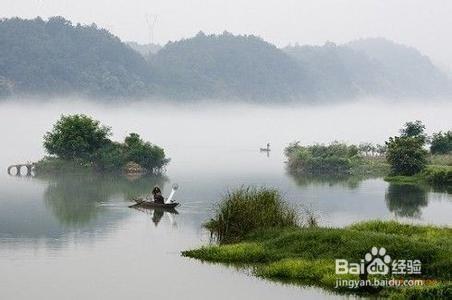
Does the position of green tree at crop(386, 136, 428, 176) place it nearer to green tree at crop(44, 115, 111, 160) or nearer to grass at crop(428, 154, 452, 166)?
grass at crop(428, 154, 452, 166)

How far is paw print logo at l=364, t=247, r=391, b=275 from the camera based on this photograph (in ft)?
76.3

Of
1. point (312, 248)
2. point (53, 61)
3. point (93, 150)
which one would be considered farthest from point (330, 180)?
point (53, 61)

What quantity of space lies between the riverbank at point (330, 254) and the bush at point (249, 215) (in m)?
0.78

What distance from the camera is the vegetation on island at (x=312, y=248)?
890 inches

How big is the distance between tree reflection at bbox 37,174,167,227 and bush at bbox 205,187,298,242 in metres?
12.4

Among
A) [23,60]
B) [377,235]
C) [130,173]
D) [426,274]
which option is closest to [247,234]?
[377,235]

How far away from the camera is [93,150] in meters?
79.3

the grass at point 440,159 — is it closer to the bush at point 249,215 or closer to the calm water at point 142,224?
the calm water at point 142,224

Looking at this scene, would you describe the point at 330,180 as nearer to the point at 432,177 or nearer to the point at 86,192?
the point at 432,177

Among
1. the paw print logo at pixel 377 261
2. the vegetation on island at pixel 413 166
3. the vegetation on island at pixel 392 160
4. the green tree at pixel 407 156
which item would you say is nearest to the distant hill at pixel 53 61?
the vegetation on island at pixel 392 160

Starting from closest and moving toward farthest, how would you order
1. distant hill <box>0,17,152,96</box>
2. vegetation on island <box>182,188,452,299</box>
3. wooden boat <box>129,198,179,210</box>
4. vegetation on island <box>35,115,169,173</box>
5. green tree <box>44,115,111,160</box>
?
vegetation on island <box>182,188,452,299</box>
wooden boat <box>129,198,179,210</box>
green tree <box>44,115,111,160</box>
vegetation on island <box>35,115,169,173</box>
distant hill <box>0,17,152,96</box>

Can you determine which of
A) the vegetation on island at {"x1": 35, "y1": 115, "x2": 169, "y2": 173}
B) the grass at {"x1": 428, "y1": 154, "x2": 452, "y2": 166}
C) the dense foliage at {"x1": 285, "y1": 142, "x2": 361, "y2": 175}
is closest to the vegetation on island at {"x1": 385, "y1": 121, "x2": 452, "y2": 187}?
the grass at {"x1": 428, "y1": 154, "x2": 452, "y2": 166}

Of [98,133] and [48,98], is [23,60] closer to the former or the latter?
[48,98]

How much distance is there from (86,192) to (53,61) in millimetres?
134523
